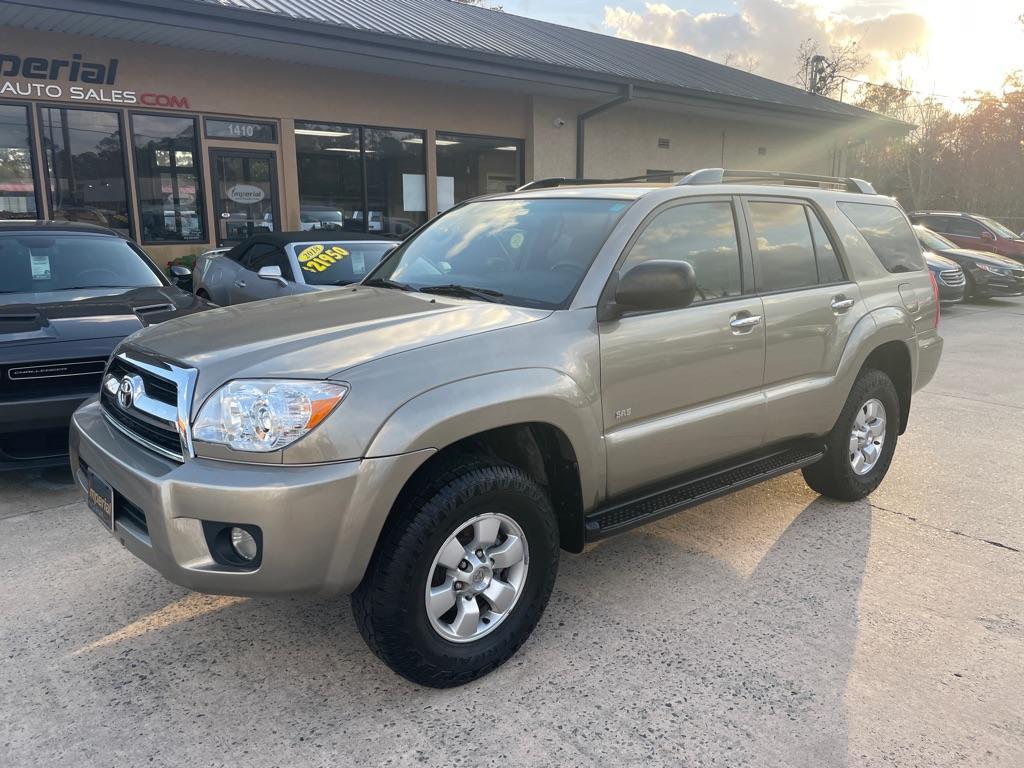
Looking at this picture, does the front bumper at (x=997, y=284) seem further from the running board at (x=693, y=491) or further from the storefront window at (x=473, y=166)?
the running board at (x=693, y=491)

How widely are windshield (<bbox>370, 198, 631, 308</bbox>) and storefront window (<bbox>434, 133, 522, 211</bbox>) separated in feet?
35.6

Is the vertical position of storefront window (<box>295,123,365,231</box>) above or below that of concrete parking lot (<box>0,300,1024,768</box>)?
above

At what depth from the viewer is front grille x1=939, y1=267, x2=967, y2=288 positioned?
13.2 meters

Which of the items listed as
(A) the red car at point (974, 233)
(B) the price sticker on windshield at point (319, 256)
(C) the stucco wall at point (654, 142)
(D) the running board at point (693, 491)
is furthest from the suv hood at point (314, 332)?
(A) the red car at point (974, 233)

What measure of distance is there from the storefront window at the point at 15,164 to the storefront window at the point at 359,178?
3956 mm

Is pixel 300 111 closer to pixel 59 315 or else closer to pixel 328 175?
pixel 328 175

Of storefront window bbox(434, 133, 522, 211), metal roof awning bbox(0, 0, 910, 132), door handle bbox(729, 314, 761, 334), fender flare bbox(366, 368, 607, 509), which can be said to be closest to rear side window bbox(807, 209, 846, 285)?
door handle bbox(729, 314, 761, 334)

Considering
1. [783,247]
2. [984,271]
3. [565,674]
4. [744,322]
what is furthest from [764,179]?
[984,271]

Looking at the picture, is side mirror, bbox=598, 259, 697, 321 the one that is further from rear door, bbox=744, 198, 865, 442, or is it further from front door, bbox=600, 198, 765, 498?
rear door, bbox=744, 198, 865, 442

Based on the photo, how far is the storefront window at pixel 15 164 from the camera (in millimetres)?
10477

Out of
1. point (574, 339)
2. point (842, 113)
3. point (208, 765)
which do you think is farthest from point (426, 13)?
point (208, 765)

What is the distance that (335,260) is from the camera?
25.4 feet

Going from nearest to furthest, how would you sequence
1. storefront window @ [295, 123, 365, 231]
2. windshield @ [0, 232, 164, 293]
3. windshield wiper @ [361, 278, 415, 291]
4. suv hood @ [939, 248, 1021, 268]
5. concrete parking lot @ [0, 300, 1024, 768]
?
concrete parking lot @ [0, 300, 1024, 768] < windshield wiper @ [361, 278, 415, 291] < windshield @ [0, 232, 164, 293] < storefront window @ [295, 123, 365, 231] < suv hood @ [939, 248, 1021, 268]

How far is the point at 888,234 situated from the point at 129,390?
433cm
